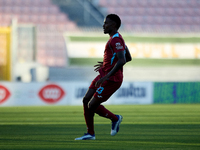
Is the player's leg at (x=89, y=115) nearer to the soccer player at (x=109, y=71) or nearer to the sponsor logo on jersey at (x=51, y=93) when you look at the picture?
the soccer player at (x=109, y=71)

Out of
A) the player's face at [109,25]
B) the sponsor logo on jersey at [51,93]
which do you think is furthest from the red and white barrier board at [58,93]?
the player's face at [109,25]

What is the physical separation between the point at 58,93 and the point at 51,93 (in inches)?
12.0

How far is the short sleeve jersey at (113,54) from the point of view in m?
5.26

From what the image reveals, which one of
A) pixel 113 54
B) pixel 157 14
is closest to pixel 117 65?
pixel 113 54

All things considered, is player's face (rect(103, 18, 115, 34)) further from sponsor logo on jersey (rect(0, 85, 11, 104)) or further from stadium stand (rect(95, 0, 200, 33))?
stadium stand (rect(95, 0, 200, 33))

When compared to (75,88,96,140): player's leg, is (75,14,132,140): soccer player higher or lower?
higher

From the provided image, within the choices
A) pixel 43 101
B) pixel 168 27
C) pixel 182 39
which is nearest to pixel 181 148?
pixel 43 101

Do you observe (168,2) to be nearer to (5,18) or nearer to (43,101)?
(5,18)

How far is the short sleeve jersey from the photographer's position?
207 inches

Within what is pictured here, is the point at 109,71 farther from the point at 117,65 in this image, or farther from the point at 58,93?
the point at 58,93

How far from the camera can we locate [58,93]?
17422 millimetres

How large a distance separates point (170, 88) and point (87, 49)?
6.64 meters


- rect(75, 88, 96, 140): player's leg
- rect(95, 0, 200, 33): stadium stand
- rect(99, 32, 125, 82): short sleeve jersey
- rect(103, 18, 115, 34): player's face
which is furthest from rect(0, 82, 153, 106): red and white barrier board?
rect(103, 18, 115, 34): player's face

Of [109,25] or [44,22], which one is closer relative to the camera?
[109,25]
